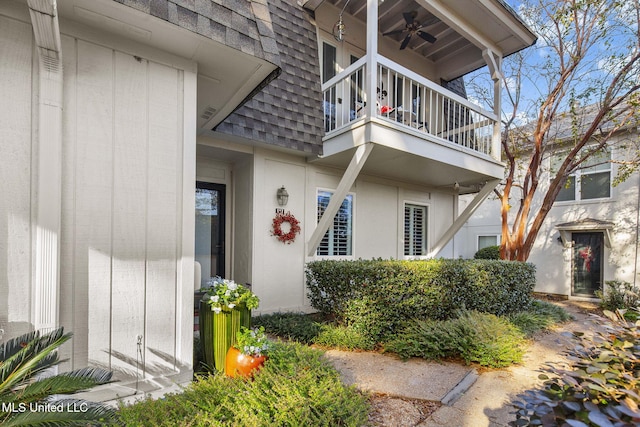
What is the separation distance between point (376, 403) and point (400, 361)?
1.11 m

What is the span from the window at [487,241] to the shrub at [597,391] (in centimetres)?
1064

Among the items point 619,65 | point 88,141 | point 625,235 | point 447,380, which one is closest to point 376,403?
point 447,380

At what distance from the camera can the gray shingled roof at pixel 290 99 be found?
4734mm

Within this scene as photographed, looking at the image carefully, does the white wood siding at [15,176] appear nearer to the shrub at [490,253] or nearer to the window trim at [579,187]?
the shrub at [490,253]

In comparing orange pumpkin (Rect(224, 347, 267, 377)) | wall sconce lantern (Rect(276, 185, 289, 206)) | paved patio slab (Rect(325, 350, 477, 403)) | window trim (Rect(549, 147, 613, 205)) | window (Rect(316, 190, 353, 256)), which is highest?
window trim (Rect(549, 147, 613, 205))

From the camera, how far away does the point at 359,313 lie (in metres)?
4.17

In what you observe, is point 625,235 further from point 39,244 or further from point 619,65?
point 39,244

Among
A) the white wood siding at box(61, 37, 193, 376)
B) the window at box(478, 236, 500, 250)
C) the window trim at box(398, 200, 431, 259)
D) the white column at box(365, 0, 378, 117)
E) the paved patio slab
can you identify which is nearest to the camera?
the white wood siding at box(61, 37, 193, 376)

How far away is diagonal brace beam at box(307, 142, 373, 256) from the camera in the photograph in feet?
15.0

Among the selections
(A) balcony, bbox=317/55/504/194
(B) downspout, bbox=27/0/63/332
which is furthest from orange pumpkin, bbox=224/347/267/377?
(A) balcony, bbox=317/55/504/194

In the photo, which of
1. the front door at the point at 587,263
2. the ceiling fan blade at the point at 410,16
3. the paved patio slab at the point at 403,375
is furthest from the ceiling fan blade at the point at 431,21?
the front door at the point at 587,263

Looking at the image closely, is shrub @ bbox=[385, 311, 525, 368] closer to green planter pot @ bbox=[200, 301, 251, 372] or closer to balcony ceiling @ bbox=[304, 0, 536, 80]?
green planter pot @ bbox=[200, 301, 251, 372]

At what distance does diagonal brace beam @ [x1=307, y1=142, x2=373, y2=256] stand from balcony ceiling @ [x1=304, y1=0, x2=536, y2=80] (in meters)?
2.70

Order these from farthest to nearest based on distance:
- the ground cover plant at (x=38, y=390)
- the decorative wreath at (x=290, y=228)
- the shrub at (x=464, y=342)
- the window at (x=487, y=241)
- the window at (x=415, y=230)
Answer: the window at (x=487, y=241) < the window at (x=415, y=230) < the decorative wreath at (x=290, y=228) < the shrub at (x=464, y=342) < the ground cover plant at (x=38, y=390)
